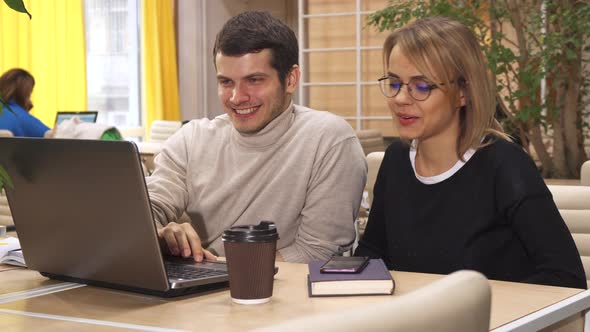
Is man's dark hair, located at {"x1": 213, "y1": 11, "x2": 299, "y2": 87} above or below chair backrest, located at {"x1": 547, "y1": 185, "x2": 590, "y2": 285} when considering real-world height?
above

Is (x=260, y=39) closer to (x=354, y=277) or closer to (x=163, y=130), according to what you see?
(x=354, y=277)

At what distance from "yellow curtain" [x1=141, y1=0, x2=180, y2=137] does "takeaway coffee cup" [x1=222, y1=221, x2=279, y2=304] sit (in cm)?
794

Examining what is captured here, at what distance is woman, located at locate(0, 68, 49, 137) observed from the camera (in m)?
6.07

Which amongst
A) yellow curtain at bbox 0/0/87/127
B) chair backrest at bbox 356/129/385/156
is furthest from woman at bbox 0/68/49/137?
chair backrest at bbox 356/129/385/156

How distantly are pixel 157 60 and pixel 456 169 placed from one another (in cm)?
763

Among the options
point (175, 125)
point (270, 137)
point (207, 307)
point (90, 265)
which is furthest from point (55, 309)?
point (175, 125)

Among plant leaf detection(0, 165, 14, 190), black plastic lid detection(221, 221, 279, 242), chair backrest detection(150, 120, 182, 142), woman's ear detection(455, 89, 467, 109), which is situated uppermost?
woman's ear detection(455, 89, 467, 109)

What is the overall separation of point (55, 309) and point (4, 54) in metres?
6.43

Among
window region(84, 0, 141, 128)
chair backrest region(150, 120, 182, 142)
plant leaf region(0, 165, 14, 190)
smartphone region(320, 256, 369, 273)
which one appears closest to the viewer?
plant leaf region(0, 165, 14, 190)

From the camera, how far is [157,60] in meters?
9.15

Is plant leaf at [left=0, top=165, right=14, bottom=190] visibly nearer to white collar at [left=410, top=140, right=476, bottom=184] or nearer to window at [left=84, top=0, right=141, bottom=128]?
white collar at [left=410, top=140, right=476, bottom=184]

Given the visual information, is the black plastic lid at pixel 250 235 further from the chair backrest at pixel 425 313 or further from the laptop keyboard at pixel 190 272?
the chair backrest at pixel 425 313

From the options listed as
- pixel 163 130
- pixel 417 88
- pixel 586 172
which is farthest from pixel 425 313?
pixel 163 130

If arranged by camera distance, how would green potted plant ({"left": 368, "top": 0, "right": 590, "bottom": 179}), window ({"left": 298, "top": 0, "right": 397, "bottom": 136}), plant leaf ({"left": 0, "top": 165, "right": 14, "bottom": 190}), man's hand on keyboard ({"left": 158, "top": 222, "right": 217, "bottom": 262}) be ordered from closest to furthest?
plant leaf ({"left": 0, "top": 165, "right": 14, "bottom": 190}) → man's hand on keyboard ({"left": 158, "top": 222, "right": 217, "bottom": 262}) → green potted plant ({"left": 368, "top": 0, "right": 590, "bottom": 179}) → window ({"left": 298, "top": 0, "right": 397, "bottom": 136})
